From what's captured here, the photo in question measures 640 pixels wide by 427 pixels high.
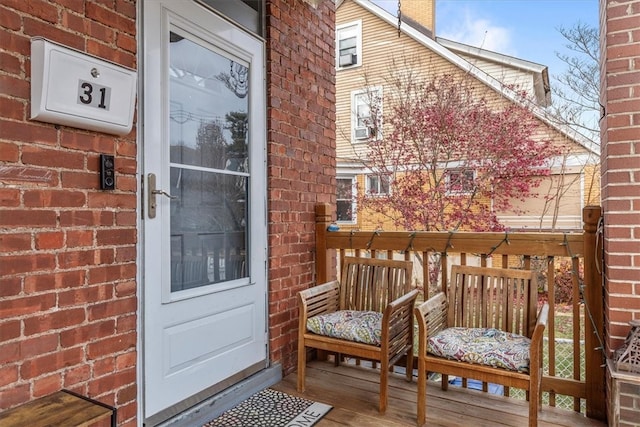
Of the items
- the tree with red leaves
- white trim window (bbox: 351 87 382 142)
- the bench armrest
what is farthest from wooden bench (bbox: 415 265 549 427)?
white trim window (bbox: 351 87 382 142)

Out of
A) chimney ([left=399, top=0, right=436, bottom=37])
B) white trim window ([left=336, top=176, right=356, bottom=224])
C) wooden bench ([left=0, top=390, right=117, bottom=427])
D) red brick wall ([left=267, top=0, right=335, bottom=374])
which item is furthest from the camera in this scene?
chimney ([left=399, top=0, right=436, bottom=37])

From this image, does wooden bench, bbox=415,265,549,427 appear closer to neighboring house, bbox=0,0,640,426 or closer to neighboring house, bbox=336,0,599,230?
neighboring house, bbox=0,0,640,426

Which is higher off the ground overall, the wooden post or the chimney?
the chimney

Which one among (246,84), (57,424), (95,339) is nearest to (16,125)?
(95,339)

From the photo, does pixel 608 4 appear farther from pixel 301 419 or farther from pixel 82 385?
pixel 82 385

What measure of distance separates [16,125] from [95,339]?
2.95 ft

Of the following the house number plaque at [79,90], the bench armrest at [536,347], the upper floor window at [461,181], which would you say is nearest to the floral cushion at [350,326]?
the bench armrest at [536,347]

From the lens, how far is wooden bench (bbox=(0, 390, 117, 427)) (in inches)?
53.7

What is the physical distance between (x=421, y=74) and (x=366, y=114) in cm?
139

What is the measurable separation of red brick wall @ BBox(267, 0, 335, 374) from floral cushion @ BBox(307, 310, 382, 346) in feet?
1.22

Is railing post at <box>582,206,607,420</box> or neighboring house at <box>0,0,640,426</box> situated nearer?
neighboring house at <box>0,0,640,426</box>

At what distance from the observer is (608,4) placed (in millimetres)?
2041

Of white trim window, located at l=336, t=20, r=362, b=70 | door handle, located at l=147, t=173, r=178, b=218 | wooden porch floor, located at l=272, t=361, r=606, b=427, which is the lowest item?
wooden porch floor, located at l=272, t=361, r=606, b=427

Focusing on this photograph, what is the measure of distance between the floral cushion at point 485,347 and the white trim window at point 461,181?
454 cm
